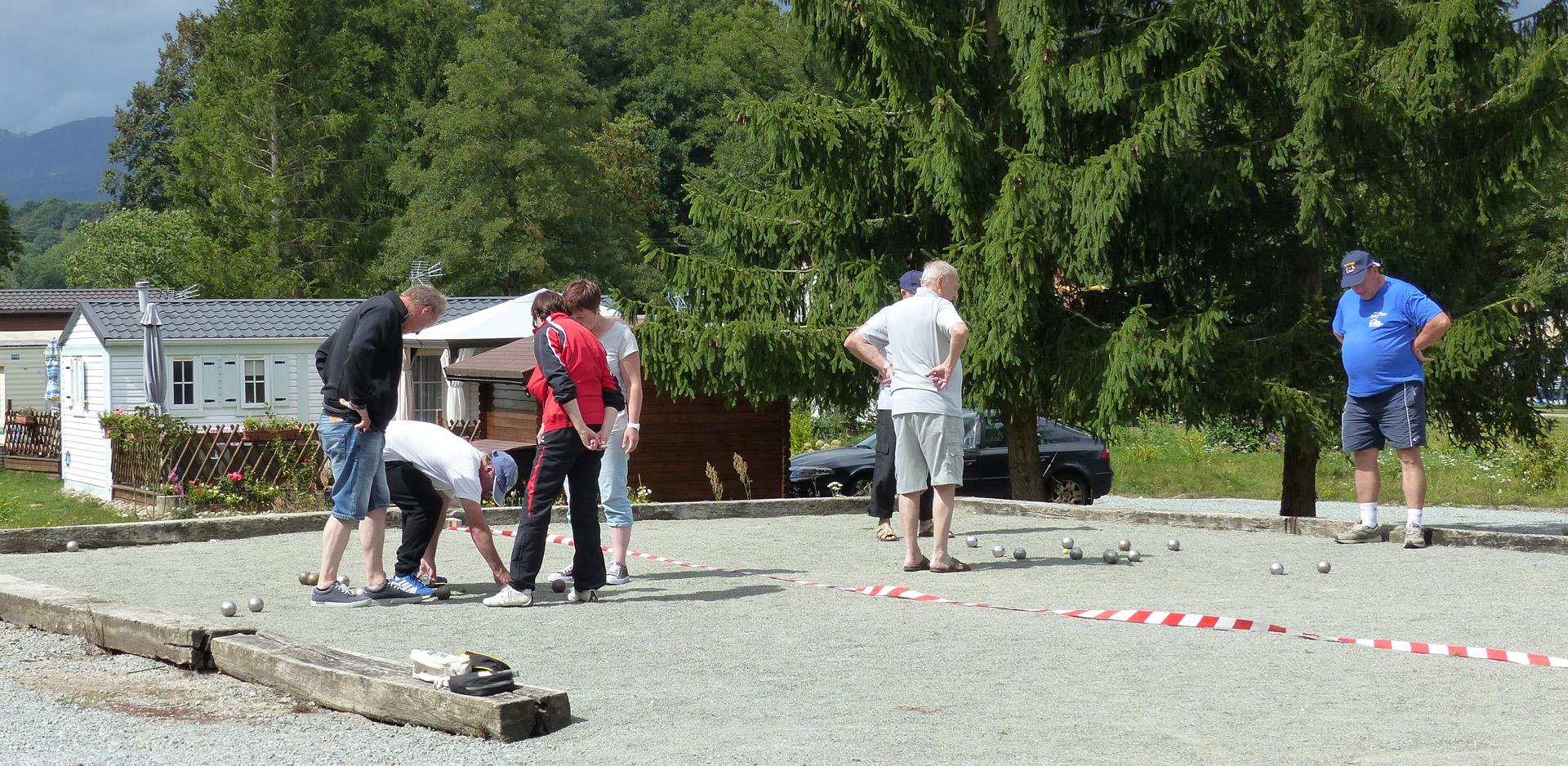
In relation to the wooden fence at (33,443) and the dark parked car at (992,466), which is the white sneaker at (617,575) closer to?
the dark parked car at (992,466)

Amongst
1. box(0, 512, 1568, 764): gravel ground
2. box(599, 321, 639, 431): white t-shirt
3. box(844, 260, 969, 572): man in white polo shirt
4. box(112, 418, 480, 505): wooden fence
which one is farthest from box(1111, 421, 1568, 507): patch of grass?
box(599, 321, 639, 431): white t-shirt

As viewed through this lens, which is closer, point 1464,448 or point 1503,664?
point 1503,664

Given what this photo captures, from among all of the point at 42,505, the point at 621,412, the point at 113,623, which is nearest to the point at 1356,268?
the point at 621,412

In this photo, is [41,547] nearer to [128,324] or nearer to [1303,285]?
[1303,285]

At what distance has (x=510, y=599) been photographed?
27.1 feet

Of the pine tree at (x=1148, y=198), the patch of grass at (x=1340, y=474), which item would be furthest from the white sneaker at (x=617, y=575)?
the patch of grass at (x=1340, y=474)

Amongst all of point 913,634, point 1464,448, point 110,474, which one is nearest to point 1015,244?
point 1464,448

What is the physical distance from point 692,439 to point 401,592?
1156 centimetres

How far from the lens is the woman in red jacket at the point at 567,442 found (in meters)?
8.29

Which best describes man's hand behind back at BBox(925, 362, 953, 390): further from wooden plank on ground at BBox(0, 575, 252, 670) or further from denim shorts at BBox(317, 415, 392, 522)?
wooden plank on ground at BBox(0, 575, 252, 670)

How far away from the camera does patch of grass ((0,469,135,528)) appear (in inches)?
783

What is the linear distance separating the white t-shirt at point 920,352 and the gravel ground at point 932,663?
3.50 ft

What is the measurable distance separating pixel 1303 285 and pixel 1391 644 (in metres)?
11.7

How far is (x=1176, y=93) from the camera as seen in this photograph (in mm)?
16016
